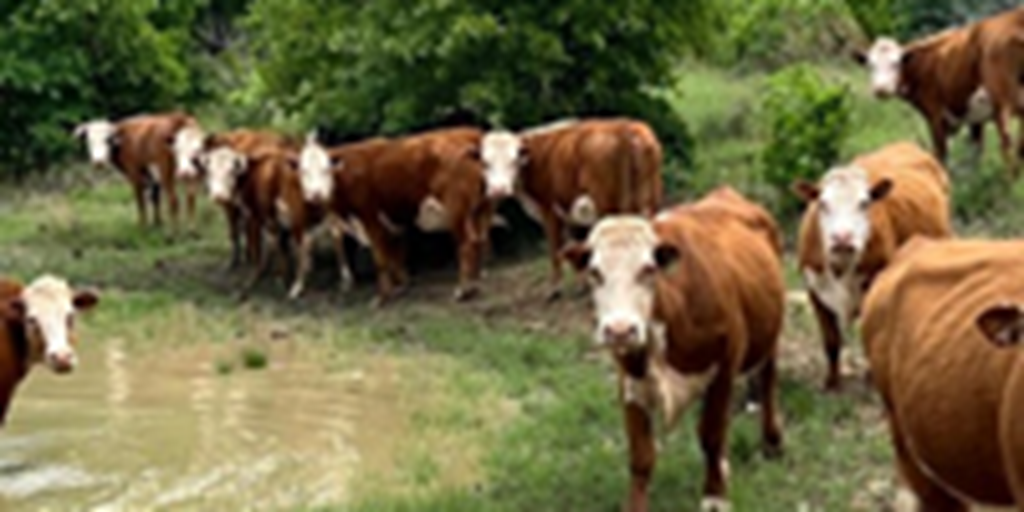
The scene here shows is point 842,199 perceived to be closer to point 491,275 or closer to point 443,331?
point 443,331

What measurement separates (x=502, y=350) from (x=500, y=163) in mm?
2802

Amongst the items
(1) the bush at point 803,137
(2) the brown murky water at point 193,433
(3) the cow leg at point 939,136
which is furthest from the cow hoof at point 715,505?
(3) the cow leg at point 939,136

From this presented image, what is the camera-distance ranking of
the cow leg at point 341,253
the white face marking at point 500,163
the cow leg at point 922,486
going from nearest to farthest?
the cow leg at point 922,486
the white face marking at point 500,163
the cow leg at point 341,253

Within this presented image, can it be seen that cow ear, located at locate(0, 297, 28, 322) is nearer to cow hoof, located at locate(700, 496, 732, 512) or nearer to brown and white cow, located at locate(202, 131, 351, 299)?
cow hoof, located at locate(700, 496, 732, 512)

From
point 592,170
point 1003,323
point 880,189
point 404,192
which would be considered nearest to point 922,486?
point 1003,323

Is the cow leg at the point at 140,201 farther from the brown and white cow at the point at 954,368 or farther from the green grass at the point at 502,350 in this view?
the brown and white cow at the point at 954,368

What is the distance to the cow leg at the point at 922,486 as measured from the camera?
5.85 meters

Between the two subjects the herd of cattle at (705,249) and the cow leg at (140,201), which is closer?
the herd of cattle at (705,249)

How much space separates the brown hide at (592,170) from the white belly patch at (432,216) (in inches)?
39.6

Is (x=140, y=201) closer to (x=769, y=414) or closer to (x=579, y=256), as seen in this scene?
(x=769, y=414)

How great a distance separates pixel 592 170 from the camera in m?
15.1

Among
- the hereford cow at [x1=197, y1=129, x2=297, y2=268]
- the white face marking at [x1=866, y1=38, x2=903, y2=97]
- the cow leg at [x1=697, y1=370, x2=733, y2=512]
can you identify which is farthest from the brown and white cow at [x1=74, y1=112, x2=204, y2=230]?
the cow leg at [x1=697, y1=370, x2=733, y2=512]

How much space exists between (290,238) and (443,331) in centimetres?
519

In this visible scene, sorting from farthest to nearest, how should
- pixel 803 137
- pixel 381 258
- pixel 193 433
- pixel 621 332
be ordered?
pixel 381 258
pixel 803 137
pixel 193 433
pixel 621 332
